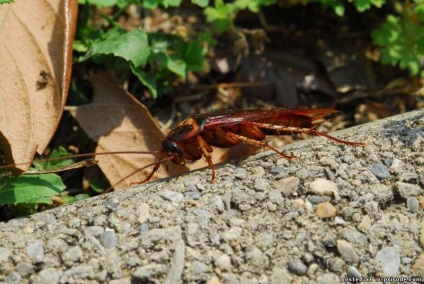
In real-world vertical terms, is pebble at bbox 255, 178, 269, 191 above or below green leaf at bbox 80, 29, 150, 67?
below

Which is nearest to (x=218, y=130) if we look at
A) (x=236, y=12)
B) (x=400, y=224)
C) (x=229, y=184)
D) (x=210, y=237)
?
(x=229, y=184)

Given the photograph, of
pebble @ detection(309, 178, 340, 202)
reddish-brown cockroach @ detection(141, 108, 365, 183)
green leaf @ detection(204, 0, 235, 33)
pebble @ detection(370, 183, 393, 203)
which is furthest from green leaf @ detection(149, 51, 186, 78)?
pebble @ detection(370, 183, 393, 203)

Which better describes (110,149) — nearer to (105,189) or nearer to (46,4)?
(105,189)

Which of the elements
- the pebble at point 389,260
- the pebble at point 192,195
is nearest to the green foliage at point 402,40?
the pebble at point 389,260

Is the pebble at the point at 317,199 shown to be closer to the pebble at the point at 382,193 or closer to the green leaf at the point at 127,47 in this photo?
the pebble at the point at 382,193

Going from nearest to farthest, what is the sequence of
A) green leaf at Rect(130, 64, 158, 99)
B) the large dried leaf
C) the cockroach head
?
the cockroach head
the large dried leaf
green leaf at Rect(130, 64, 158, 99)

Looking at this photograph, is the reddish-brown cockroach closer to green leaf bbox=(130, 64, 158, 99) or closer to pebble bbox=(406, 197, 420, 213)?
green leaf bbox=(130, 64, 158, 99)

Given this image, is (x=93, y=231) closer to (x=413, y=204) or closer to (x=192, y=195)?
(x=192, y=195)
